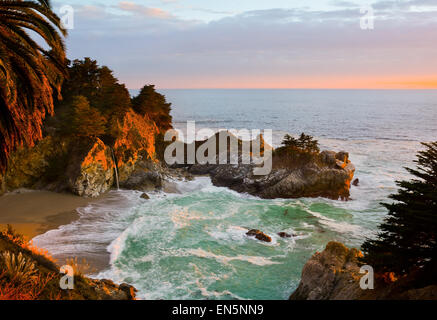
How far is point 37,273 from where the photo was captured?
30.5 feet

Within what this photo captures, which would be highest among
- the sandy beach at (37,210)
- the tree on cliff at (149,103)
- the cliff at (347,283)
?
the tree on cliff at (149,103)

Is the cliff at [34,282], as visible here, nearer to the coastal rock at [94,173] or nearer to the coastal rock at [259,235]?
the coastal rock at [259,235]

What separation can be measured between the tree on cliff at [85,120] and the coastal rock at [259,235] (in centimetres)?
1752

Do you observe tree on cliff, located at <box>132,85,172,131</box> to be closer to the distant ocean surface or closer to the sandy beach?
the distant ocean surface

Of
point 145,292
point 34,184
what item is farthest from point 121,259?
point 34,184

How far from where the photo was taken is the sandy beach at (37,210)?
20.4 m

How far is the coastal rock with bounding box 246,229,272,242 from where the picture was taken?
2009cm

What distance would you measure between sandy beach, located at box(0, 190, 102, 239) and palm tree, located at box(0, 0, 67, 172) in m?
11.2

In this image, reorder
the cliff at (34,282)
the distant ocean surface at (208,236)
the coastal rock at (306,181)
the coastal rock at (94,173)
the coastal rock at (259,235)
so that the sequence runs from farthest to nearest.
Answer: the coastal rock at (306,181) → the coastal rock at (94,173) → the coastal rock at (259,235) → the distant ocean surface at (208,236) → the cliff at (34,282)

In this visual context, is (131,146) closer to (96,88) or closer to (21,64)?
(96,88)

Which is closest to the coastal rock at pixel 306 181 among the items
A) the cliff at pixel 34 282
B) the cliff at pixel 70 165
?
the cliff at pixel 70 165

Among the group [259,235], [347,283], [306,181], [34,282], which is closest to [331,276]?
[347,283]

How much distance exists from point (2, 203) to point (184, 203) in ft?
47.0
